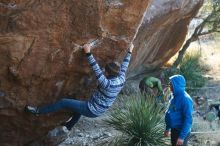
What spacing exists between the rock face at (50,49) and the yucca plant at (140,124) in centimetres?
111

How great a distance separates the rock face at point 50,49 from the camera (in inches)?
306

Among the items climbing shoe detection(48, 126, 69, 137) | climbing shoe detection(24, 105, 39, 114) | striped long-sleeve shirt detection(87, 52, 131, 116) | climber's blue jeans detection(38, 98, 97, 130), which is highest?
striped long-sleeve shirt detection(87, 52, 131, 116)

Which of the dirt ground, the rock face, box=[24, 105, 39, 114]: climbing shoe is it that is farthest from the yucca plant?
box=[24, 105, 39, 114]: climbing shoe

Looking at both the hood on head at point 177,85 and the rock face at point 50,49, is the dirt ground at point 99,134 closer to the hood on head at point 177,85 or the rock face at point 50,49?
the rock face at point 50,49

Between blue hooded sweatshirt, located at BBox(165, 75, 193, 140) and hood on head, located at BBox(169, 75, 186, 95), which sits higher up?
hood on head, located at BBox(169, 75, 186, 95)

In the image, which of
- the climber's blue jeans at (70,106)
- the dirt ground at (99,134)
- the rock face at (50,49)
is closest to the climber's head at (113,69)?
the rock face at (50,49)

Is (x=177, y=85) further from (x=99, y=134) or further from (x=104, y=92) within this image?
(x=99, y=134)

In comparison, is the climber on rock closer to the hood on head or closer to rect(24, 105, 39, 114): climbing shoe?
rect(24, 105, 39, 114): climbing shoe

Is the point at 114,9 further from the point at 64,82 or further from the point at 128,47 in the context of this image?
the point at 64,82

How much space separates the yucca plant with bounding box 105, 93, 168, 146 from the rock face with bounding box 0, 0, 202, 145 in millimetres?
1107

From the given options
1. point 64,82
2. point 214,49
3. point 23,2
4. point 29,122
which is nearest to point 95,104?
point 64,82

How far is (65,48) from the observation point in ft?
27.3

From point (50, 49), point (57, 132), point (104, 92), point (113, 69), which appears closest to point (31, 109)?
point (57, 132)

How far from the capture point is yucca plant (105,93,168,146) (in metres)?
9.74
